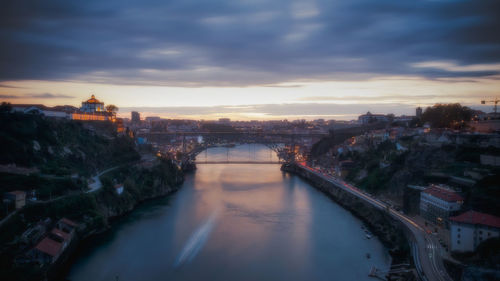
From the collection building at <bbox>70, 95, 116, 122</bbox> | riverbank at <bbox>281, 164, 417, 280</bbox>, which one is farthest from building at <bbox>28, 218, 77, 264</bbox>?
building at <bbox>70, 95, 116, 122</bbox>

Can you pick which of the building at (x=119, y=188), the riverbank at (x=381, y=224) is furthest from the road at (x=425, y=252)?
the building at (x=119, y=188)

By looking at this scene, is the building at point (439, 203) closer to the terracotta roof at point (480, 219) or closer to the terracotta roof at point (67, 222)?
the terracotta roof at point (480, 219)

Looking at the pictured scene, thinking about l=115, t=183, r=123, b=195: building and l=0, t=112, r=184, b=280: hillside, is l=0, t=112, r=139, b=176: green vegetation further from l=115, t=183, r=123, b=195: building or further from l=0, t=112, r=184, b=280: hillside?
l=115, t=183, r=123, b=195: building

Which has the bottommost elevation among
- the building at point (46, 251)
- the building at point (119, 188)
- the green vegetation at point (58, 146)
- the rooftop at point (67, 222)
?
the building at point (46, 251)

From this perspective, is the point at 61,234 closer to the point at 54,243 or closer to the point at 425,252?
the point at 54,243

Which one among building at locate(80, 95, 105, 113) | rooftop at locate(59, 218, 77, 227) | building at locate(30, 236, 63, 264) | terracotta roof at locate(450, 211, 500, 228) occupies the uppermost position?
building at locate(80, 95, 105, 113)

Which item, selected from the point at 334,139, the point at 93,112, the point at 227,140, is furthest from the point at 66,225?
the point at 334,139

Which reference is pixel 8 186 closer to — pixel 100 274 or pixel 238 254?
pixel 100 274

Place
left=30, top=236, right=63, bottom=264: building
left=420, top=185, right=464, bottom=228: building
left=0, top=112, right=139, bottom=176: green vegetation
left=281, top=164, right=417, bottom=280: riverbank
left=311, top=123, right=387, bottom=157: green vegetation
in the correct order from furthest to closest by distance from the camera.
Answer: left=311, top=123, right=387, bottom=157: green vegetation → left=0, top=112, right=139, bottom=176: green vegetation → left=420, top=185, right=464, bottom=228: building → left=281, top=164, right=417, bottom=280: riverbank → left=30, top=236, right=63, bottom=264: building

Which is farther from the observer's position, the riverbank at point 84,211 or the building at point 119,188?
the building at point 119,188
